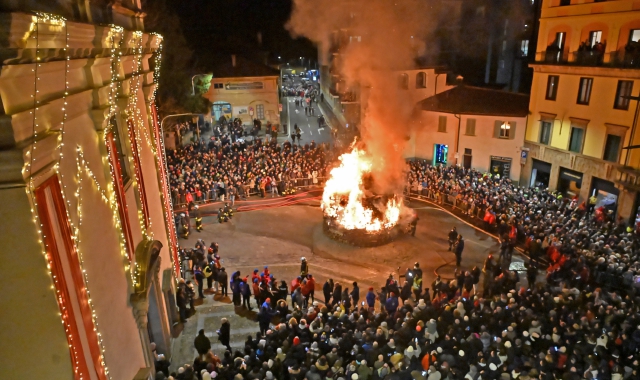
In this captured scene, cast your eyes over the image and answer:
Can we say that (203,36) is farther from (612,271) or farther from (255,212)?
(612,271)

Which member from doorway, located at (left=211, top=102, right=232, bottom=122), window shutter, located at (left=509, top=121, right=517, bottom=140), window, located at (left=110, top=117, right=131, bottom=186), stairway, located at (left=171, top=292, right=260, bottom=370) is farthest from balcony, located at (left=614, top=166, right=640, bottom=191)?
doorway, located at (left=211, top=102, right=232, bottom=122)

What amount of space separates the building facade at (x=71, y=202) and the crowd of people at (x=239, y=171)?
1119 cm

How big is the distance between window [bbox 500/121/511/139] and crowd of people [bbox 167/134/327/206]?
1076 centimetres

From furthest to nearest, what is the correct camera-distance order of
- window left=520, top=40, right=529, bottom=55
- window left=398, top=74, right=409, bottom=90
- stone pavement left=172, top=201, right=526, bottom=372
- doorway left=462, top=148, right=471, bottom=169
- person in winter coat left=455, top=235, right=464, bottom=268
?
1. window left=520, top=40, right=529, bottom=55
2. doorway left=462, top=148, right=471, bottom=169
3. window left=398, top=74, right=409, bottom=90
4. person in winter coat left=455, top=235, right=464, bottom=268
5. stone pavement left=172, top=201, right=526, bottom=372

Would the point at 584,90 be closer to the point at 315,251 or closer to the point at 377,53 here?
the point at 377,53

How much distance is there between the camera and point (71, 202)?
6.29 metres

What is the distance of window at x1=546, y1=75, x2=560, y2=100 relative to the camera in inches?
923

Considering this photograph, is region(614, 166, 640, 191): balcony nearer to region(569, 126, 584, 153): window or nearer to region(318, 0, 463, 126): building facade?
region(569, 126, 584, 153): window

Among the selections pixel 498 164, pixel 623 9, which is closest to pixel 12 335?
pixel 623 9

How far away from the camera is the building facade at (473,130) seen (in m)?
26.6

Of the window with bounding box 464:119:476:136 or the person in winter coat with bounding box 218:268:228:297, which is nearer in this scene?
the person in winter coat with bounding box 218:268:228:297

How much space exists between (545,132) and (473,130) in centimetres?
442

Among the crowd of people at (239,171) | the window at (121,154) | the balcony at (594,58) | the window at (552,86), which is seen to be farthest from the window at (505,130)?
the window at (121,154)

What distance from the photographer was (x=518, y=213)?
18.3 meters
